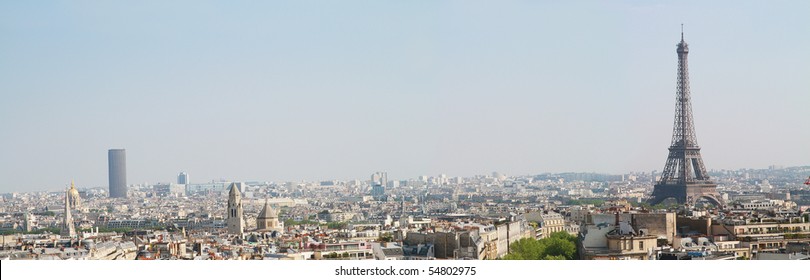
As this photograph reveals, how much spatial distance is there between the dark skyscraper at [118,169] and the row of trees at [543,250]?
9467 mm

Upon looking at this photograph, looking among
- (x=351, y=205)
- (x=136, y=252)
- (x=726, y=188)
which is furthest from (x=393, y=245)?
(x=351, y=205)

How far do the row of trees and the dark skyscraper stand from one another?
31.1ft

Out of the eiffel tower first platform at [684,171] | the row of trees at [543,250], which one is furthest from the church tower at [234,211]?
the eiffel tower first platform at [684,171]

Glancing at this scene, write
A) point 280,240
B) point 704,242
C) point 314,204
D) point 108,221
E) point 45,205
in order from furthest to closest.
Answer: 1. point 314,204
2. point 45,205
3. point 108,221
4. point 280,240
5. point 704,242

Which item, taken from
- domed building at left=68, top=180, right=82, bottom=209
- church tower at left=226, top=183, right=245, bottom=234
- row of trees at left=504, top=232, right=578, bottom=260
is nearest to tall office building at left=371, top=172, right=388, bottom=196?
domed building at left=68, top=180, right=82, bottom=209

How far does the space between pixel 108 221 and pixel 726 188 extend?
965 inches

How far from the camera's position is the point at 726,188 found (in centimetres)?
5897

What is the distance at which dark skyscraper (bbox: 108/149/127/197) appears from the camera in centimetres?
2979

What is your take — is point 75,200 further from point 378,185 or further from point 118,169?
point 118,169

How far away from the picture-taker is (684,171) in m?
52.8

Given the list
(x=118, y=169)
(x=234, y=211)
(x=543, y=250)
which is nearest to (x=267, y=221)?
(x=234, y=211)

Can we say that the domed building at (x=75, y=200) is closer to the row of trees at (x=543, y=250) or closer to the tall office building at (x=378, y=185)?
the tall office building at (x=378, y=185)
